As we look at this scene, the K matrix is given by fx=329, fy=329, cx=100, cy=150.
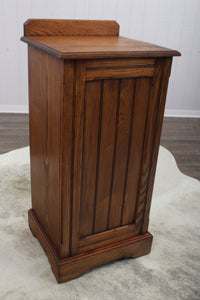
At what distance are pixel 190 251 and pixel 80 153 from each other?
102cm

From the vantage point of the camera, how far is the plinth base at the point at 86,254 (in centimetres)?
171

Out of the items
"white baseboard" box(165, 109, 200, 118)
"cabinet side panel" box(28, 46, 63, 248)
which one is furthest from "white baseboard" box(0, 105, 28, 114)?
"cabinet side panel" box(28, 46, 63, 248)

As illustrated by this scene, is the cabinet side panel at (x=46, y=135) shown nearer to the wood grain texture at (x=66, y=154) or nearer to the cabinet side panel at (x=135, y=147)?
the wood grain texture at (x=66, y=154)

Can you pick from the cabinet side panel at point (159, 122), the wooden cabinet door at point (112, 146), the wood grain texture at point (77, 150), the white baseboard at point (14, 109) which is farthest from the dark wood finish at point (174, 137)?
the wood grain texture at point (77, 150)

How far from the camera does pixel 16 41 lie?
405cm

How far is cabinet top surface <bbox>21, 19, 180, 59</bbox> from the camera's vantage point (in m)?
1.35

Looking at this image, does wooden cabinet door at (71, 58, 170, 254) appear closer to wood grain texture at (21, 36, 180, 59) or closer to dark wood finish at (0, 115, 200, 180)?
wood grain texture at (21, 36, 180, 59)

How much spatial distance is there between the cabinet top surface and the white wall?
2337mm

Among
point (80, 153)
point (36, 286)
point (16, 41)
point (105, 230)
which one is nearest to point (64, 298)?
point (36, 286)

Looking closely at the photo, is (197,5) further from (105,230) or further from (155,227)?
(105,230)

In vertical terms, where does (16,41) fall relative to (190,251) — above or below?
above

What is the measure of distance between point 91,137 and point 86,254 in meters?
0.66

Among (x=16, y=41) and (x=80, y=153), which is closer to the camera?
(x=80, y=153)

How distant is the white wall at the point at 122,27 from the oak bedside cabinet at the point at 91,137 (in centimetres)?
234
